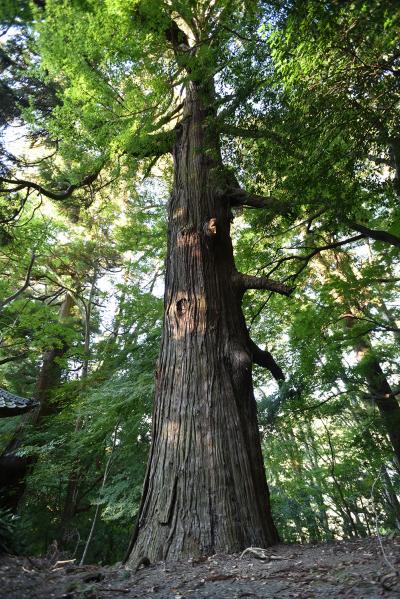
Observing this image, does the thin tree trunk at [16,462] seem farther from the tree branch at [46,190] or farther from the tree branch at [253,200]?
the tree branch at [253,200]

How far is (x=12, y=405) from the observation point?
490 centimetres

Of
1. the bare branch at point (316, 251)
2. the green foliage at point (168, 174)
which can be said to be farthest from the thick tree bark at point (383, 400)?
the bare branch at point (316, 251)

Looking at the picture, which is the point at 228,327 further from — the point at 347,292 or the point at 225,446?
the point at 347,292

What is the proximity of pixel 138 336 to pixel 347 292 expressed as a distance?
16.7 feet

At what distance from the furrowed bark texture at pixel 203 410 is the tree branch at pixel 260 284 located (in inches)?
4.3

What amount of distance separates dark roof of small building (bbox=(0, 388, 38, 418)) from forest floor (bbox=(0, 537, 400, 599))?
8.77 feet

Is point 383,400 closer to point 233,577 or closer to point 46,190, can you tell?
point 233,577

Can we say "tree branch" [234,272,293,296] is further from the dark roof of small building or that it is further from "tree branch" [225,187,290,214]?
the dark roof of small building

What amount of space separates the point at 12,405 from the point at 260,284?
3770 mm

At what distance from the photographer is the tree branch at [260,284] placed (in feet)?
12.1

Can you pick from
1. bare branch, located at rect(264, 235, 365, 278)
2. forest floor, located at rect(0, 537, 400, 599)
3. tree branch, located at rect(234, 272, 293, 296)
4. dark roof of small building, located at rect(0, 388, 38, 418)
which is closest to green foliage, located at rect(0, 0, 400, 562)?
bare branch, located at rect(264, 235, 365, 278)

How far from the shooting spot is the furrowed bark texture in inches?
96.7

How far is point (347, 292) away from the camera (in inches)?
227

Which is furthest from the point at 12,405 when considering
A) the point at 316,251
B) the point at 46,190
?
the point at 316,251
